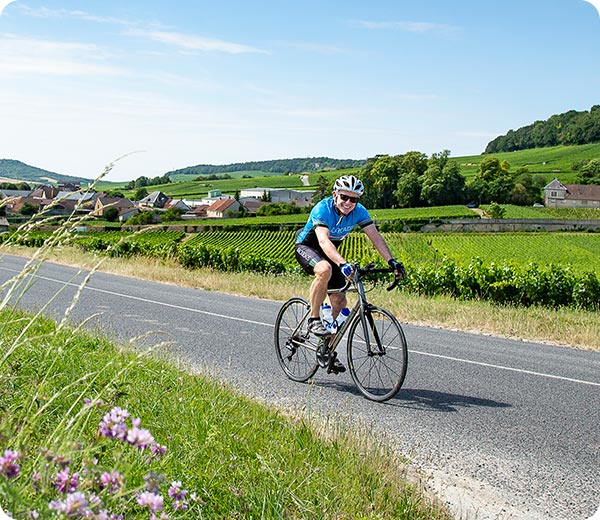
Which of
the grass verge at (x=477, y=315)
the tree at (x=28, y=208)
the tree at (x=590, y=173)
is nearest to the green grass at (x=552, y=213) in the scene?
the tree at (x=590, y=173)

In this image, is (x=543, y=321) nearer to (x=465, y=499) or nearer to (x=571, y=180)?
(x=465, y=499)

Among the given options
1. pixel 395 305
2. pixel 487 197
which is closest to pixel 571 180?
pixel 487 197

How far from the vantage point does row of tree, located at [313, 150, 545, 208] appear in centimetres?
10850

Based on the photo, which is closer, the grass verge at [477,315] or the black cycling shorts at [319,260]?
the black cycling shorts at [319,260]

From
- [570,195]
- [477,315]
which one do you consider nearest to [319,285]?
[477,315]

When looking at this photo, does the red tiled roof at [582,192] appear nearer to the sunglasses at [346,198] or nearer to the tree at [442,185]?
the tree at [442,185]

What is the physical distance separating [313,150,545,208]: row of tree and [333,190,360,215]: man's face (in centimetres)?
9914

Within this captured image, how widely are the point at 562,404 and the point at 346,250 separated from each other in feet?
196

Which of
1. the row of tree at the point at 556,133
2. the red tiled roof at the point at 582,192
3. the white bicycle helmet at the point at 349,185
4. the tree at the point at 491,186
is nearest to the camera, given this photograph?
the white bicycle helmet at the point at 349,185

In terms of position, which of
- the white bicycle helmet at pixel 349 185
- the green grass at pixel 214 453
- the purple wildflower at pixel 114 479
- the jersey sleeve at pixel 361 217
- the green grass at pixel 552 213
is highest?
the white bicycle helmet at pixel 349 185

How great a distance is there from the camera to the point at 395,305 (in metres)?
14.3

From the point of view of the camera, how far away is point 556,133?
17650 centimetres

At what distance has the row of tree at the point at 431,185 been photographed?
108 metres

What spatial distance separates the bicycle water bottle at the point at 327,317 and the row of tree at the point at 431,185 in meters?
98.9
